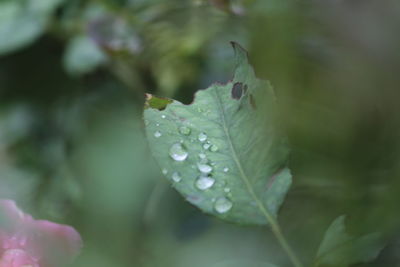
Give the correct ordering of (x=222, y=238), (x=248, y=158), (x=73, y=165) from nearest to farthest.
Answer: (x=248, y=158) < (x=222, y=238) < (x=73, y=165)

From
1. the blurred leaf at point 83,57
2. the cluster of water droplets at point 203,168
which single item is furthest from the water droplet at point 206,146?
the blurred leaf at point 83,57

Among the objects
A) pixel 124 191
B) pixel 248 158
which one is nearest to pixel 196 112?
pixel 248 158

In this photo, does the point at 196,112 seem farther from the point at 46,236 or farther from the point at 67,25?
the point at 67,25

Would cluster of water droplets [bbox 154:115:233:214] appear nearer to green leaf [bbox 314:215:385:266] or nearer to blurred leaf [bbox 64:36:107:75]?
green leaf [bbox 314:215:385:266]

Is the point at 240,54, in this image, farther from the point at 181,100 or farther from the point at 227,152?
the point at 181,100

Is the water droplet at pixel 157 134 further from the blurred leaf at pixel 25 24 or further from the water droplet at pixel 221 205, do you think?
the blurred leaf at pixel 25 24

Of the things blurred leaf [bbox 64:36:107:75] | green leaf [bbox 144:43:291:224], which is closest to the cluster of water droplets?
green leaf [bbox 144:43:291:224]
